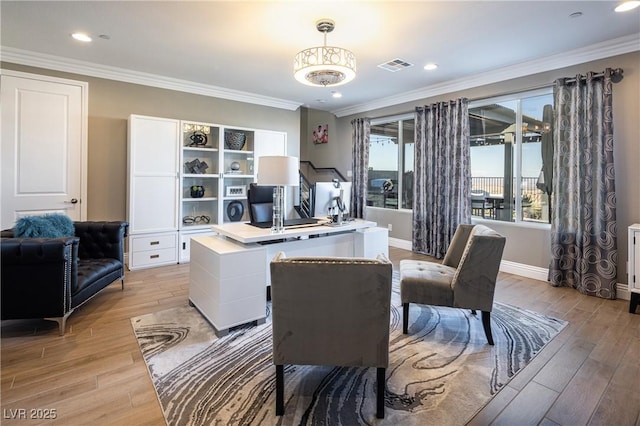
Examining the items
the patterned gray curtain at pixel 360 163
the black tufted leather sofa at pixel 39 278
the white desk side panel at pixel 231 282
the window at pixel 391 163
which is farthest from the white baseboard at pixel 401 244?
the black tufted leather sofa at pixel 39 278

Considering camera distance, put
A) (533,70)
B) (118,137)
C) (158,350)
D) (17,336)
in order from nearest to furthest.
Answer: (158,350) < (17,336) < (533,70) < (118,137)

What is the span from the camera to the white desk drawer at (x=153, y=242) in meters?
4.42

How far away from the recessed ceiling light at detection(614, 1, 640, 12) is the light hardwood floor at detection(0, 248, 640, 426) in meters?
2.70

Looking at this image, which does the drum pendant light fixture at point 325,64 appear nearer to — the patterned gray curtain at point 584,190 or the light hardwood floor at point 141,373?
the light hardwood floor at point 141,373

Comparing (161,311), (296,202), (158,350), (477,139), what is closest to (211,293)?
(158,350)

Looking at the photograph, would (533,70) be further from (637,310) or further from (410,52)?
(637,310)

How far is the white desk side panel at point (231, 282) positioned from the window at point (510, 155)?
145 inches

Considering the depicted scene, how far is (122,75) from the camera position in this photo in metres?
4.49

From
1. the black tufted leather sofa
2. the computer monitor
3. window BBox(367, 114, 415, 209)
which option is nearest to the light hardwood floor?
the black tufted leather sofa

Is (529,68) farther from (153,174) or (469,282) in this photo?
(153,174)

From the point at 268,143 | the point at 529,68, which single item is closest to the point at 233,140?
the point at 268,143

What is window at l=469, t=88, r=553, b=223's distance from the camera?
4.23m

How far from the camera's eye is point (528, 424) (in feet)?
5.38

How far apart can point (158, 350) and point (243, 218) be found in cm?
336
